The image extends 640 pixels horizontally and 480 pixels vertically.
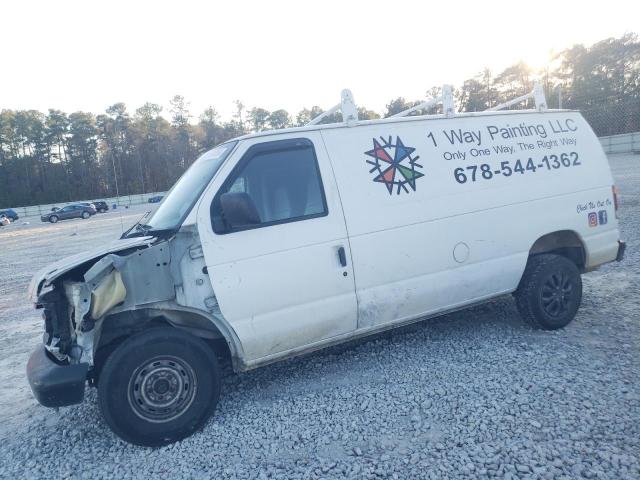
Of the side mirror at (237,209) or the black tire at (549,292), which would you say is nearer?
the side mirror at (237,209)

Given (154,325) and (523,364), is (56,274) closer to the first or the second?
(154,325)

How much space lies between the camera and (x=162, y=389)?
3.53 m

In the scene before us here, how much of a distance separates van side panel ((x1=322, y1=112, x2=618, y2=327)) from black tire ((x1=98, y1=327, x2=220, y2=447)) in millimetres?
1418

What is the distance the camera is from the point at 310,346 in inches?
157

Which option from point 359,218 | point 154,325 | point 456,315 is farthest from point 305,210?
point 456,315

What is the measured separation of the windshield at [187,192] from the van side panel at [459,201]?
0.98 metres

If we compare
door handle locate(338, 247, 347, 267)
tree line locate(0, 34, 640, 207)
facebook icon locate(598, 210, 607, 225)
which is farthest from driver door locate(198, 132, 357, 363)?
tree line locate(0, 34, 640, 207)

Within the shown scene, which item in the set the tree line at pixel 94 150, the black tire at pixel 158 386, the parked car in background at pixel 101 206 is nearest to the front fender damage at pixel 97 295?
the black tire at pixel 158 386

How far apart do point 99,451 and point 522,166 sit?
4.57 meters

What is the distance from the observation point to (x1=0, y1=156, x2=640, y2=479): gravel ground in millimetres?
3029

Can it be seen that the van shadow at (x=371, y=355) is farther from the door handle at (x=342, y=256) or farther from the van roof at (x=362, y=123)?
the van roof at (x=362, y=123)

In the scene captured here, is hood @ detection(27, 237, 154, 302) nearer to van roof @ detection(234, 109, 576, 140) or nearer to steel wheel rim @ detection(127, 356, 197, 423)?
steel wheel rim @ detection(127, 356, 197, 423)

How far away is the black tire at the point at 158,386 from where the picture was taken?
3391 mm

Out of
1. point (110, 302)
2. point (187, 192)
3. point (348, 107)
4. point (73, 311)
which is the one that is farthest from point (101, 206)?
point (110, 302)
